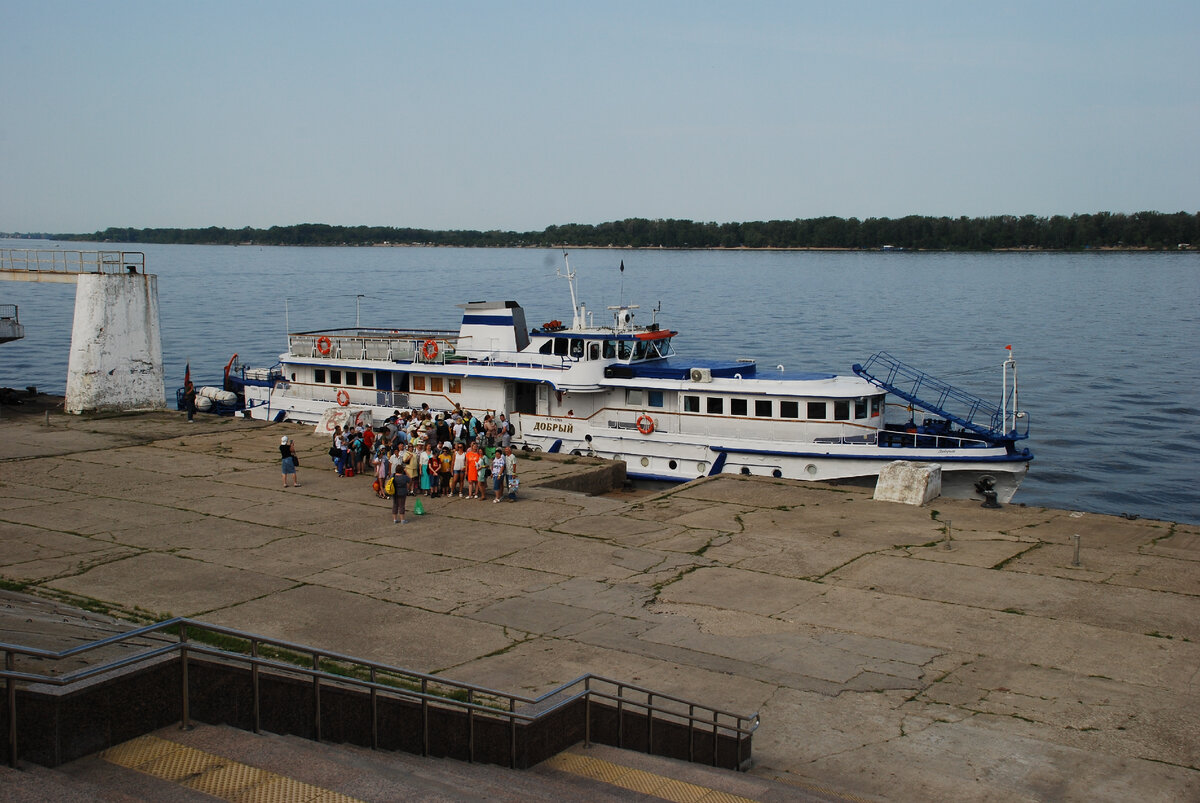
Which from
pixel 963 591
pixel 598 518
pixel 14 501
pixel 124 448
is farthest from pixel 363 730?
pixel 124 448

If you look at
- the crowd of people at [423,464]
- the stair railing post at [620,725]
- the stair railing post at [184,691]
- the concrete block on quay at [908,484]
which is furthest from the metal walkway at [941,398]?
the stair railing post at [184,691]

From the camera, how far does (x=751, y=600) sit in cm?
1549

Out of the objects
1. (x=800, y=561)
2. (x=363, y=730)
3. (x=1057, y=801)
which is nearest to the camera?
(x=363, y=730)

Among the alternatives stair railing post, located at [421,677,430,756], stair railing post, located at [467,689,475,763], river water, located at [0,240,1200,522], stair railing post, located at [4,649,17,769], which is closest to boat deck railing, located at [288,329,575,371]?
river water, located at [0,240,1200,522]

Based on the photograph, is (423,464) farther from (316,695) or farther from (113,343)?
(113,343)

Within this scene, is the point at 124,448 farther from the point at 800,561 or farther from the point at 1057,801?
the point at 1057,801

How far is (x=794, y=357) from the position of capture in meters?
61.6

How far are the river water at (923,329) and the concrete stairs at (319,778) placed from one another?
1940 centimetres

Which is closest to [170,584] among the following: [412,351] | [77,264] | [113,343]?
[412,351]

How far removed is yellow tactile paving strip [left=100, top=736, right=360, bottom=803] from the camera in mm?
6738

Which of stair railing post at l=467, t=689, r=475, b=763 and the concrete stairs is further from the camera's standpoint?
stair railing post at l=467, t=689, r=475, b=763

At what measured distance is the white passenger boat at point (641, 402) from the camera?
25562mm

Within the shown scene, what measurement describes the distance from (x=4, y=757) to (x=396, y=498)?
12542 millimetres

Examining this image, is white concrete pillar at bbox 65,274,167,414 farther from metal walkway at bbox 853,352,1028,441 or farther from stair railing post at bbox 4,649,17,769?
stair railing post at bbox 4,649,17,769
